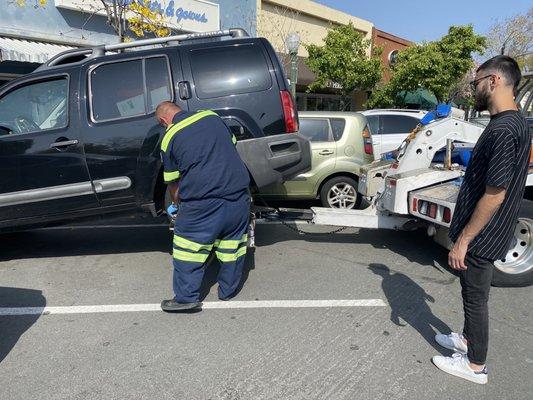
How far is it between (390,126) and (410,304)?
6760mm

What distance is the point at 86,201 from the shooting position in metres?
4.71

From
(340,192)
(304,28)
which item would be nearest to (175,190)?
(340,192)

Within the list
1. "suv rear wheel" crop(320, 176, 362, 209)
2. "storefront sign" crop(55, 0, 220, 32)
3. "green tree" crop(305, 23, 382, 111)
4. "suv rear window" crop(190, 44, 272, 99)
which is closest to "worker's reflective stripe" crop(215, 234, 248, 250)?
"suv rear window" crop(190, 44, 272, 99)

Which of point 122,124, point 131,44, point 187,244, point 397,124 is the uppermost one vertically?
point 131,44

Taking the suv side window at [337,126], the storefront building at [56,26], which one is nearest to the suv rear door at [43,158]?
the suv side window at [337,126]

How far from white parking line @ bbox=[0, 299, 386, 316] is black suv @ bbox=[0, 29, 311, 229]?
45.6 inches

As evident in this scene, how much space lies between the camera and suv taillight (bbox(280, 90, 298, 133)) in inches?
184

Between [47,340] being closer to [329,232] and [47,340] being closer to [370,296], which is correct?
[370,296]

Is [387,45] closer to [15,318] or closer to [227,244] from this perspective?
[227,244]

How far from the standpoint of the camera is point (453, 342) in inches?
122

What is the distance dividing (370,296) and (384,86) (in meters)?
18.1

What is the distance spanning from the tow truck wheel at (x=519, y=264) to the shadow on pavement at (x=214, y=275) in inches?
93.5

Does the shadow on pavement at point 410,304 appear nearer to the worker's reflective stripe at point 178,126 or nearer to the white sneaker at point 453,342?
the white sneaker at point 453,342

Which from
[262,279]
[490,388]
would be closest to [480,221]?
[490,388]
